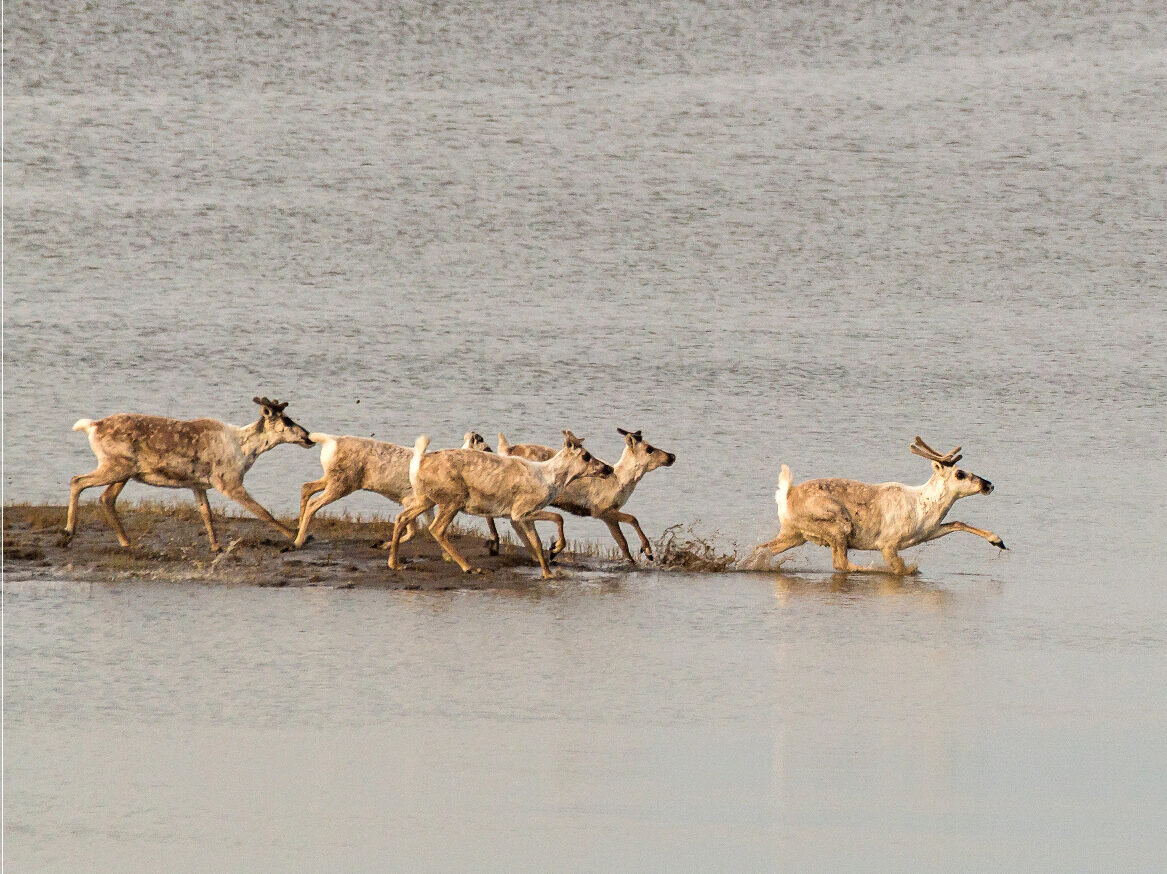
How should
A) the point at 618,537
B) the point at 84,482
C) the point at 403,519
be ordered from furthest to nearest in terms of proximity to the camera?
the point at 618,537, the point at 84,482, the point at 403,519

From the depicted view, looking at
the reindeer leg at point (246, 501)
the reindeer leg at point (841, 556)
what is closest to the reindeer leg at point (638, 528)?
the reindeer leg at point (841, 556)

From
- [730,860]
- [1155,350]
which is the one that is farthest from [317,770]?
[1155,350]

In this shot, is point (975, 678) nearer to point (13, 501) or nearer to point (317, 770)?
point (317, 770)

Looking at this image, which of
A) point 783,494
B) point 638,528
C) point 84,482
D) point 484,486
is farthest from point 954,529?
point 84,482

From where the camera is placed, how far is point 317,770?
414 inches

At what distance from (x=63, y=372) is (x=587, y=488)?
1389 cm

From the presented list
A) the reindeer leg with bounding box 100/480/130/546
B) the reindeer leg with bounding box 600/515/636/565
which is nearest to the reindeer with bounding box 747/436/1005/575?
the reindeer leg with bounding box 600/515/636/565

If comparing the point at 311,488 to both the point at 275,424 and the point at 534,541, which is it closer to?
the point at 275,424

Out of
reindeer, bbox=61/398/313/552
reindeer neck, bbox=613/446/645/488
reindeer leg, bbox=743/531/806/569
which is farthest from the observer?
reindeer neck, bbox=613/446/645/488

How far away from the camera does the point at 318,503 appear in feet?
61.0

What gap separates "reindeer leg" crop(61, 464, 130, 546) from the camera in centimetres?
1800

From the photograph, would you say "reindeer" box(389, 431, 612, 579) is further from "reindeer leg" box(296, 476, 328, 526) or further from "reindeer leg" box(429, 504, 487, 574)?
"reindeer leg" box(296, 476, 328, 526)

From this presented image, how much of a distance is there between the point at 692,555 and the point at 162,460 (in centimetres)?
462

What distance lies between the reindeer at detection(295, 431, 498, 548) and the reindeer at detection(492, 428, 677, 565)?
2.43 ft
